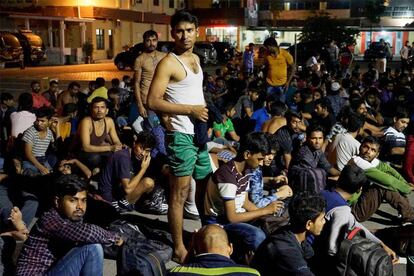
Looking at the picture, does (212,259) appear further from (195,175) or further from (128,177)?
(128,177)

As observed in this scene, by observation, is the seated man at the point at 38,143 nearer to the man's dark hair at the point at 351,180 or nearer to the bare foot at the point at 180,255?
the bare foot at the point at 180,255

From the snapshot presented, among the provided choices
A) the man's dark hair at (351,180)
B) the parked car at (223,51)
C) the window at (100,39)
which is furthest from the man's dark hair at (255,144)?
the window at (100,39)

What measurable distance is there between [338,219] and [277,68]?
276 inches

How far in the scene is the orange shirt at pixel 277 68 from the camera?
430 inches

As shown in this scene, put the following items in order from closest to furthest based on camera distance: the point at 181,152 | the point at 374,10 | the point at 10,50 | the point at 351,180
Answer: the point at 181,152 < the point at 351,180 < the point at 10,50 < the point at 374,10

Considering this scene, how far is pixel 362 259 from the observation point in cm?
380

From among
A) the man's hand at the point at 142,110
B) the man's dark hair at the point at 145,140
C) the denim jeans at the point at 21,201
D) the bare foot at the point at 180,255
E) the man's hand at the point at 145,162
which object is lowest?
the bare foot at the point at 180,255

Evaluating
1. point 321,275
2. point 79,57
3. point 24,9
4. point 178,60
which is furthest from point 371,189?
point 24,9

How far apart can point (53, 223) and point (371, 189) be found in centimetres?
329

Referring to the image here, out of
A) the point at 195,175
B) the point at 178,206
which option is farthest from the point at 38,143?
the point at 178,206

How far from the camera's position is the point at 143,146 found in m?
5.90

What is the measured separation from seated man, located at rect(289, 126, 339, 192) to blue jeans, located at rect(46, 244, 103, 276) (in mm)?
2689

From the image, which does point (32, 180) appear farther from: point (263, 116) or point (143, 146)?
point (263, 116)

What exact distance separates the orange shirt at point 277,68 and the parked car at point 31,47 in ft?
63.4
